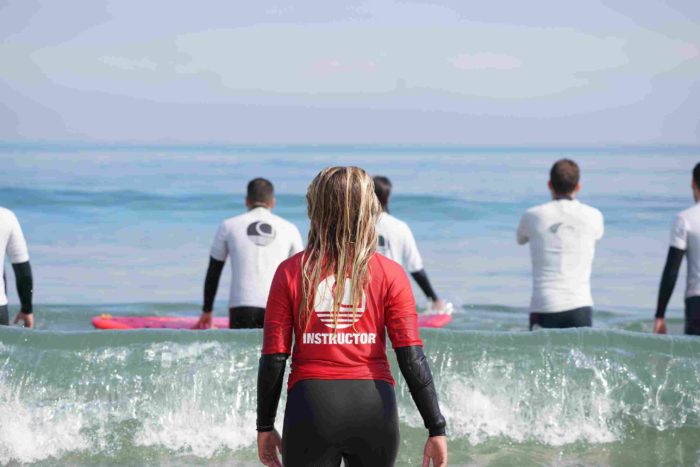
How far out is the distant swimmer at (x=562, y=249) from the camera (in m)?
5.98

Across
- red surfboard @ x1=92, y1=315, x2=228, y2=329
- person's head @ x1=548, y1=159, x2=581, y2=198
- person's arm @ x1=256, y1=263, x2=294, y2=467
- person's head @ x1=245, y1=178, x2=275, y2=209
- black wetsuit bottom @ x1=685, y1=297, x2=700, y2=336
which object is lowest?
red surfboard @ x1=92, y1=315, x2=228, y2=329

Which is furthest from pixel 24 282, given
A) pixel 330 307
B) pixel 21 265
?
pixel 330 307

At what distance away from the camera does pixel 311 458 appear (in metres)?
3.09

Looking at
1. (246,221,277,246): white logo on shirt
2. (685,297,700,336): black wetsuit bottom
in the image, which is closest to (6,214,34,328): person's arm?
(246,221,277,246): white logo on shirt

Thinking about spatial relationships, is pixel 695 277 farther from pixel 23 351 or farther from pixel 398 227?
pixel 23 351

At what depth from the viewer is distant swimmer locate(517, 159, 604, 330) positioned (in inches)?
235

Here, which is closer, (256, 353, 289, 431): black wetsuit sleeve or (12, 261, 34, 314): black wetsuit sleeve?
(256, 353, 289, 431): black wetsuit sleeve

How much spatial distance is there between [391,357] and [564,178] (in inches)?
54.4

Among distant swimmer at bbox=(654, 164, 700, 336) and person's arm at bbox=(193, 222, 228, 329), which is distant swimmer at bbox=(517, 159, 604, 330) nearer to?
distant swimmer at bbox=(654, 164, 700, 336)

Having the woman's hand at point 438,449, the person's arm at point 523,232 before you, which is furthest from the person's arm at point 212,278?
the woman's hand at point 438,449

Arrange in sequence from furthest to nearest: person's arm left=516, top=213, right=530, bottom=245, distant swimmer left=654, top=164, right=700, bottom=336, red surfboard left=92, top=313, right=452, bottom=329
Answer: red surfboard left=92, top=313, right=452, bottom=329
person's arm left=516, top=213, right=530, bottom=245
distant swimmer left=654, top=164, right=700, bottom=336

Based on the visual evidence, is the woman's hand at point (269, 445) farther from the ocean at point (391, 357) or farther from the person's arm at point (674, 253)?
the person's arm at point (674, 253)

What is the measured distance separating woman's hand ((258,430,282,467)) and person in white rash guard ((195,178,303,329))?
3265mm

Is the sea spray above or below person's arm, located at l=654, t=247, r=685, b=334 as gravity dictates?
below
